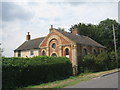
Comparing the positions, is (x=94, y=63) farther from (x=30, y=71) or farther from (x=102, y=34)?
(x=102, y=34)

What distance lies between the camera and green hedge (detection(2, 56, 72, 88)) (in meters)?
13.5

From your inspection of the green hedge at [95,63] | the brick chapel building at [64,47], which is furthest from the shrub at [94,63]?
the brick chapel building at [64,47]

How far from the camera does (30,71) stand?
16094 mm

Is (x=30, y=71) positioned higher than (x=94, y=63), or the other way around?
(x=30, y=71)

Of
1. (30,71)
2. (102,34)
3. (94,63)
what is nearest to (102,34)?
(102,34)

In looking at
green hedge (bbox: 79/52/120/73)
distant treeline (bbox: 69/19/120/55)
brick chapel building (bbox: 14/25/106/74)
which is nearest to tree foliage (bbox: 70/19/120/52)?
distant treeline (bbox: 69/19/120/55)

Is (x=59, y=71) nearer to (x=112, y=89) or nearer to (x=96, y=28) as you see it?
(x=112, y=89)

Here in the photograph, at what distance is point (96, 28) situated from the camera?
174 feet

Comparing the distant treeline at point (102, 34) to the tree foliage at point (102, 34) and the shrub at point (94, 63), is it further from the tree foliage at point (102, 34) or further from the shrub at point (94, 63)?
the shrub at point (94, 63)

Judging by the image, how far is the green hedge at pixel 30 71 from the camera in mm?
13500

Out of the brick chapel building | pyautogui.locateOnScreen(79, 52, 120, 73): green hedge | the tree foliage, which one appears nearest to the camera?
pyautogui.locateOnScreen(79, 52, 120, 73): green hedge

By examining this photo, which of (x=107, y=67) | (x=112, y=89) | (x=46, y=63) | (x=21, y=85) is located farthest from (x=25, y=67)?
(x=107, y=67)

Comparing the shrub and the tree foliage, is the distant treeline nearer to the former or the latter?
the tree foliage

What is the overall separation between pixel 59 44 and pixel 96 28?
25.5 metres
